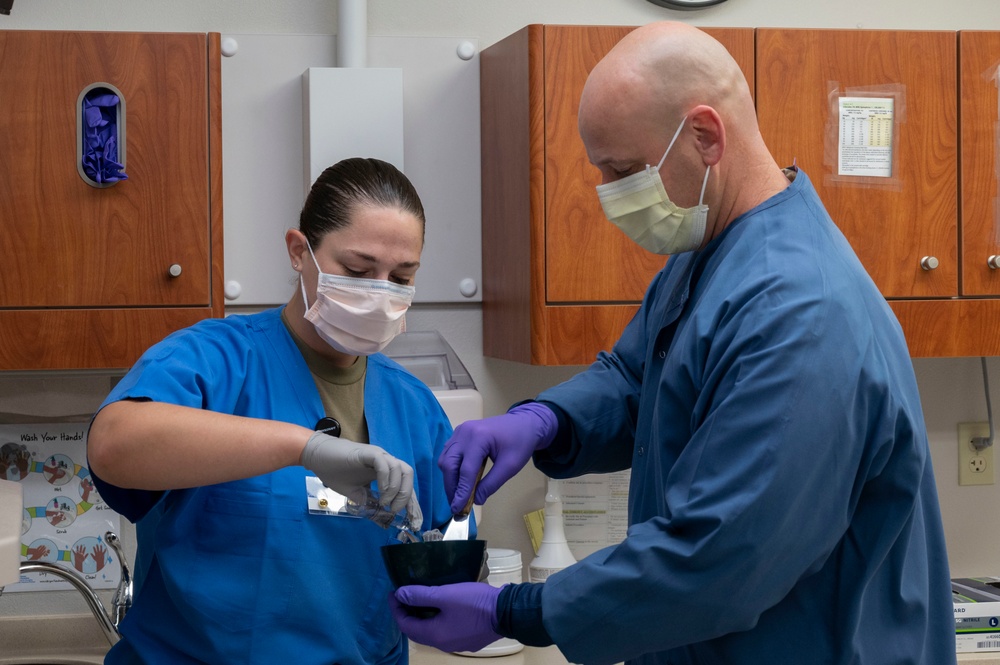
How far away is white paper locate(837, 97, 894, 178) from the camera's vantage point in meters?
2.02

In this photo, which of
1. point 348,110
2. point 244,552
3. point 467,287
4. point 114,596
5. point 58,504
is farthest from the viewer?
point 467,287

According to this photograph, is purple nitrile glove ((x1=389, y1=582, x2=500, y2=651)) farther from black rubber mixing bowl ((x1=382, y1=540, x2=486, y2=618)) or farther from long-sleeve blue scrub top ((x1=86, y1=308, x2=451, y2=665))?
long-sleeve blue scrub top ((x1=86, y1=308, x2=451, y2=665))

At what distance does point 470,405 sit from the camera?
2.06 meters

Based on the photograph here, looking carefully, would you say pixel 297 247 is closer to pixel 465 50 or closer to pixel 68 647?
pixel 465 50

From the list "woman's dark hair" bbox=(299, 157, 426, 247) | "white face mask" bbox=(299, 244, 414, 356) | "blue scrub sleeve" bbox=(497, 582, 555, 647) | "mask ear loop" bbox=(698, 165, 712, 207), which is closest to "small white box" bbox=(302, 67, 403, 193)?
"woman's dark hair" bbox=(299, 157, 426, 247)

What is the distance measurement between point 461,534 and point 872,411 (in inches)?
25.1

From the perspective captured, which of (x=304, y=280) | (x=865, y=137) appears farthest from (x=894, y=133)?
(x=304, y=280)

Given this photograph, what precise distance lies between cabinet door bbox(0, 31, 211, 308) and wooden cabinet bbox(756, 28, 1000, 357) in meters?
1.10

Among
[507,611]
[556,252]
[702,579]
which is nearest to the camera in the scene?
[702,579]

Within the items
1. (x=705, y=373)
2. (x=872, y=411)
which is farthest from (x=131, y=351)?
(x=872, y=411)

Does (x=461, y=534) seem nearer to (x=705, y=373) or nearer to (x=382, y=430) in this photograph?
(x=382, y=430)

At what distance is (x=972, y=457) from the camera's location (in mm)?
2549

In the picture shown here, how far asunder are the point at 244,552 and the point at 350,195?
19.9 inches

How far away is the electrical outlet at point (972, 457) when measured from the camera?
8.34 ft
